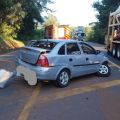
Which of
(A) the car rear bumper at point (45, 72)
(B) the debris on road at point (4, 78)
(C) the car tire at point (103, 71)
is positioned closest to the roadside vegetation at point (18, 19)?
(C) the car tire at point (103, 71)

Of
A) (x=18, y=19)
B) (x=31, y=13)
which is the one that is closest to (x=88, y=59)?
(x=18, y=19)

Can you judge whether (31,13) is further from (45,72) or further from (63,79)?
(45,72)

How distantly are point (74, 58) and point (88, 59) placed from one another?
88cm

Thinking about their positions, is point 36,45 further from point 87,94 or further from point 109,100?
point 109,100

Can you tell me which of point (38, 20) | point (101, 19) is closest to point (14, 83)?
point (38, 20)

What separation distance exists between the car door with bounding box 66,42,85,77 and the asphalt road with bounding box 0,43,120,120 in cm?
40

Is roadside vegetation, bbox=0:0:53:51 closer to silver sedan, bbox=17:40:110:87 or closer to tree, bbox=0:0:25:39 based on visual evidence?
tree, bbox=0:0:25:39

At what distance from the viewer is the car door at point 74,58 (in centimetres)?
1084

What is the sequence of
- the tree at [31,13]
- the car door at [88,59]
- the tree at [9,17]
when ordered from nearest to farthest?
the car door at [88,59]
the tree at [9,17]
the tree at [31,13]

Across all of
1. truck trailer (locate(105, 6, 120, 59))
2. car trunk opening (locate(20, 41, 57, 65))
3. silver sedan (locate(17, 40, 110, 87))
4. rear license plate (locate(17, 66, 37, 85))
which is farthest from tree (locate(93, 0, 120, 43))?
rear license plate (locate(17, 66, 37, 85))

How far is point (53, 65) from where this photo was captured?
10.1 meters

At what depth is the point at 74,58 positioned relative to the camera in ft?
36.1

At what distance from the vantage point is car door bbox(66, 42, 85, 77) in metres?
10.8

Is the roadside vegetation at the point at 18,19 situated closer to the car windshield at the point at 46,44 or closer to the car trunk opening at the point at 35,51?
the car windshield at the point at 46,44
